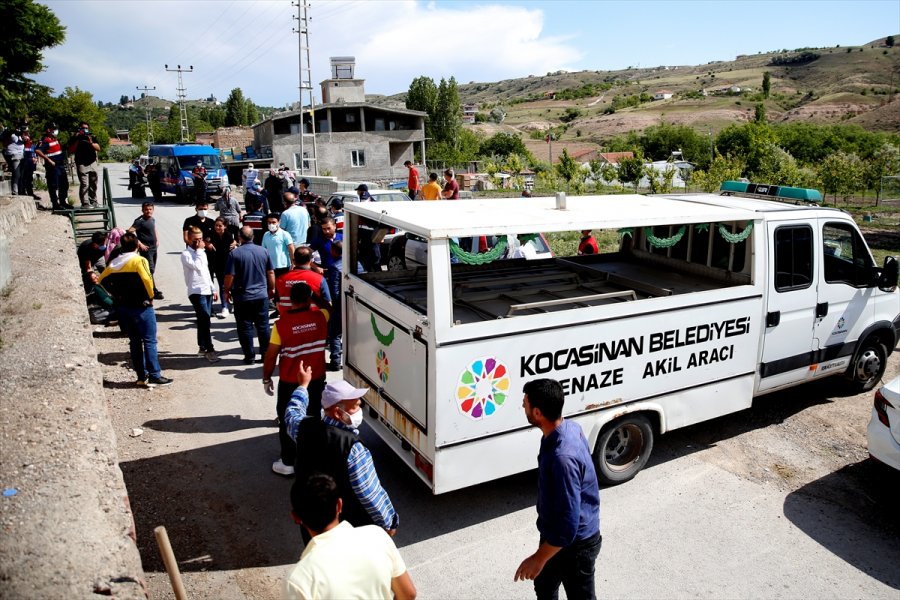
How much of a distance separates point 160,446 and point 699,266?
6089 millimetres

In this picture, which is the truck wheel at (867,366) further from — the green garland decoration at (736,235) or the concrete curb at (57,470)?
the concrete curb at (57,470)

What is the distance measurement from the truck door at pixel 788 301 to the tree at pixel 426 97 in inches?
3051

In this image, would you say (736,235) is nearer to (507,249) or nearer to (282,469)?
(507,249)

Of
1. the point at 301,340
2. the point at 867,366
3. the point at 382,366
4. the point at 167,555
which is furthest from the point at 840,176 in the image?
the point at 167,555

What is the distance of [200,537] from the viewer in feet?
16.3

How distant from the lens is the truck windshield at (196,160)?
1192 inches

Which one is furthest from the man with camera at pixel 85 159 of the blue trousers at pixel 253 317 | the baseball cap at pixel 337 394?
the baseball cap at pixel 337 394

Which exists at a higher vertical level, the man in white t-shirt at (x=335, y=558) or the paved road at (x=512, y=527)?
the man in white t-shirt at (x=335, y=558)

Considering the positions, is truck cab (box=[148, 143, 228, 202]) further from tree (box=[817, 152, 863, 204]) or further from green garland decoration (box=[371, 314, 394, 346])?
tree (box=[817, 152, 863, 204])

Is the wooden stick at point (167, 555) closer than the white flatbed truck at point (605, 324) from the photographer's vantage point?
Yes

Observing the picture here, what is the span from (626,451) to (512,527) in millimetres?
1409

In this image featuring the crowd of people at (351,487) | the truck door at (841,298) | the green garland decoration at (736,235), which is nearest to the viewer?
the crowd of people at (351,487)

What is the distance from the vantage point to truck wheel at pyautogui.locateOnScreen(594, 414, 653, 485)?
5664mm

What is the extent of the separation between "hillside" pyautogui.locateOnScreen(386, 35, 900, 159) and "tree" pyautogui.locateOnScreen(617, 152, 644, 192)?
47.9 meters
